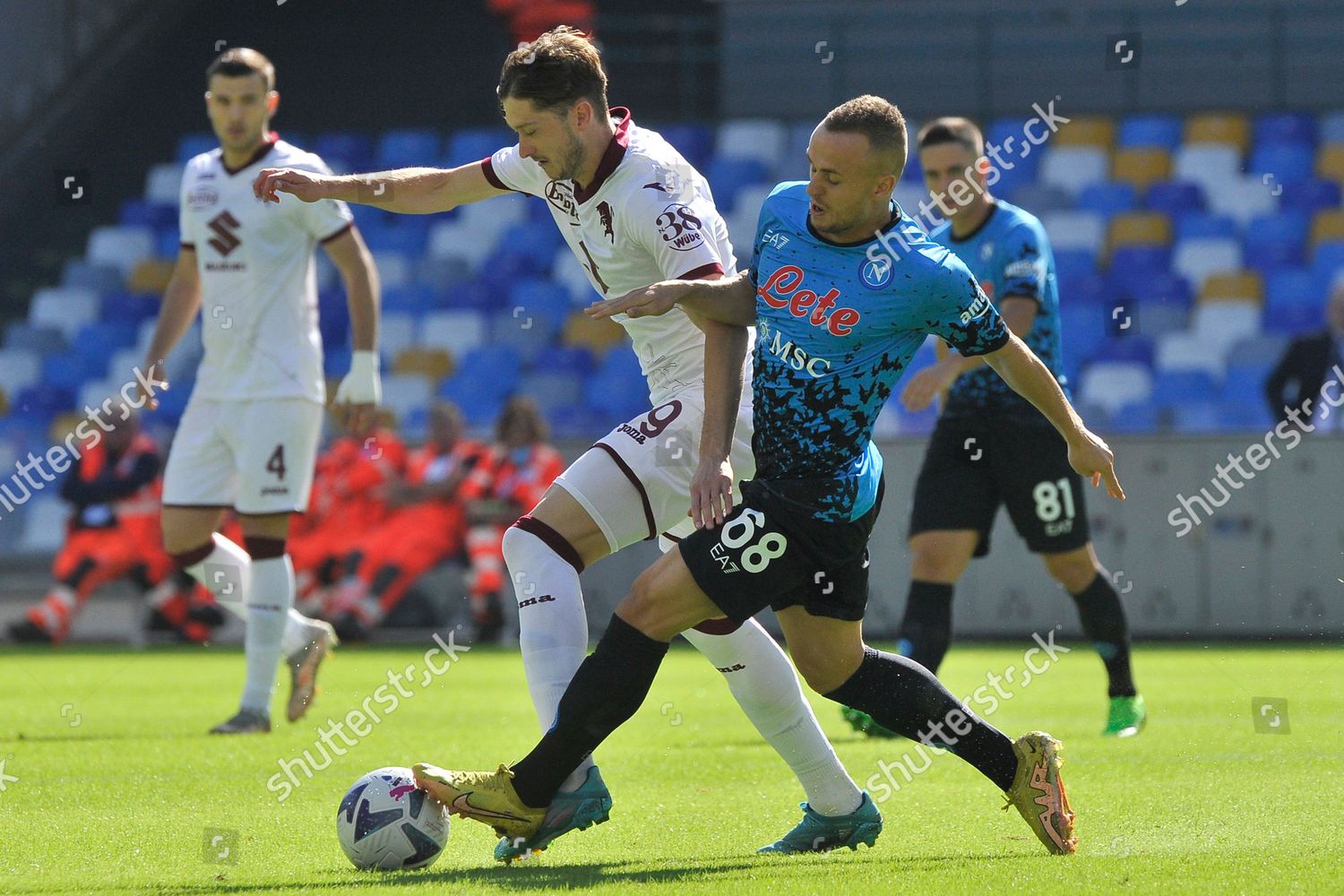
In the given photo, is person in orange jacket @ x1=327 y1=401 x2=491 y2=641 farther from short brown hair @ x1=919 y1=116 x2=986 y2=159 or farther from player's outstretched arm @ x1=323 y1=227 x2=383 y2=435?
short brown hair @ x1=919 y1=116 x2=986 y2=159

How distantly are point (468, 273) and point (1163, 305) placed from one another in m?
7.14

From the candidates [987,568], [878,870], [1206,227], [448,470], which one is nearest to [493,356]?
[448,470]

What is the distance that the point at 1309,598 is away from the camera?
44.7ft

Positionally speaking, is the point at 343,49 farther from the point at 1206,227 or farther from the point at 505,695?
the point at 505,695

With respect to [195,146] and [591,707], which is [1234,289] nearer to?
[195,146]

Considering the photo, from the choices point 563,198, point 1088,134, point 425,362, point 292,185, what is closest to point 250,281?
point 292,185

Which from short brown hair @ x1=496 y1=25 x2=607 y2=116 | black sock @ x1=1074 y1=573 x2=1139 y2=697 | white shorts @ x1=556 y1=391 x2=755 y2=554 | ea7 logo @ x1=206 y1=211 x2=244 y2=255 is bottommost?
black sock @ x1=1074 y1=573 x2=1139 y2=697

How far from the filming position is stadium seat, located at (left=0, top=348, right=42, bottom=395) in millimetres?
18656

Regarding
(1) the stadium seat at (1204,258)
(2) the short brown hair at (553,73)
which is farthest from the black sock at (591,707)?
(1) the stadium seat at (1204,258)

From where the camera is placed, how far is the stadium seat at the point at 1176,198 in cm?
1848

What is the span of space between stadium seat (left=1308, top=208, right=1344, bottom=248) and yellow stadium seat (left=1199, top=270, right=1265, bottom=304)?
0.84 m

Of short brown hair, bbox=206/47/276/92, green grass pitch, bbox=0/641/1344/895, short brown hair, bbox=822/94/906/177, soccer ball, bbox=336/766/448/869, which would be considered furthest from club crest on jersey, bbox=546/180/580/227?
short brown hair, bbox=206/47/276/92

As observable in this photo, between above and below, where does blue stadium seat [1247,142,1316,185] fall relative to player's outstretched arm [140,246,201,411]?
above

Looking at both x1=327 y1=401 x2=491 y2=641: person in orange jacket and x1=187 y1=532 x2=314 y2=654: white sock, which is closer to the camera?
x1=187 y1=532 x2=314 y2=654: white sock
